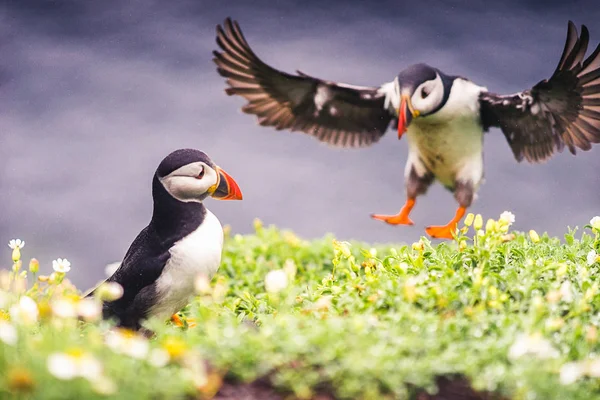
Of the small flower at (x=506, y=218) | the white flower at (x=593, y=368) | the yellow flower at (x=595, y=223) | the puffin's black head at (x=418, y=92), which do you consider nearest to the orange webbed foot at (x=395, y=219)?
the puffin's black head at (x=418, y=92)

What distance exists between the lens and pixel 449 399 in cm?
201

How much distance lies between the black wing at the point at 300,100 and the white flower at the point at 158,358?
121 inches

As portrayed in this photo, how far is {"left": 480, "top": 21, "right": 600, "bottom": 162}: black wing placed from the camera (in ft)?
13.1

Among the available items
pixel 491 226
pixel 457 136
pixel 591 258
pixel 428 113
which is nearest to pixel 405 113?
pixel 428 113

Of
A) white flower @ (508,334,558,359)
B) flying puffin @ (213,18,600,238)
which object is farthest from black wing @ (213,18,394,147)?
white flower @ (508,334,558,359)

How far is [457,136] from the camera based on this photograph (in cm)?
488

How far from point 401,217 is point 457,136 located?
74cm

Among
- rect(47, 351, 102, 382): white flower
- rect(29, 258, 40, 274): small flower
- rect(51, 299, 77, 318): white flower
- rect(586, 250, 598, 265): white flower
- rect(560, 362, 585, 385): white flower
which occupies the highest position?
rect(586, 250, 598, 265): white flower

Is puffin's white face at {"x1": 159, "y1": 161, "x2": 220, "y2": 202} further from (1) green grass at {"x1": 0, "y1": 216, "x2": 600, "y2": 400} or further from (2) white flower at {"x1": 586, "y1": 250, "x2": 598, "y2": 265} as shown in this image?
(2) white flower at {"x1": 586, "y1": 250, "x2": 598, "y2": 265}

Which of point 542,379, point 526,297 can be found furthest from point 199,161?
point 542,379

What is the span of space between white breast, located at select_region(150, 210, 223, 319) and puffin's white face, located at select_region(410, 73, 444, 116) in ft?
6.53

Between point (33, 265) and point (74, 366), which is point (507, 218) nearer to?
point (74, 366)

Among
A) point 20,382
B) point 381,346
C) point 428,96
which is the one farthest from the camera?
point 428,96

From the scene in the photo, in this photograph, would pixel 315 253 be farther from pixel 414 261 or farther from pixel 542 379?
pixel 542 379
